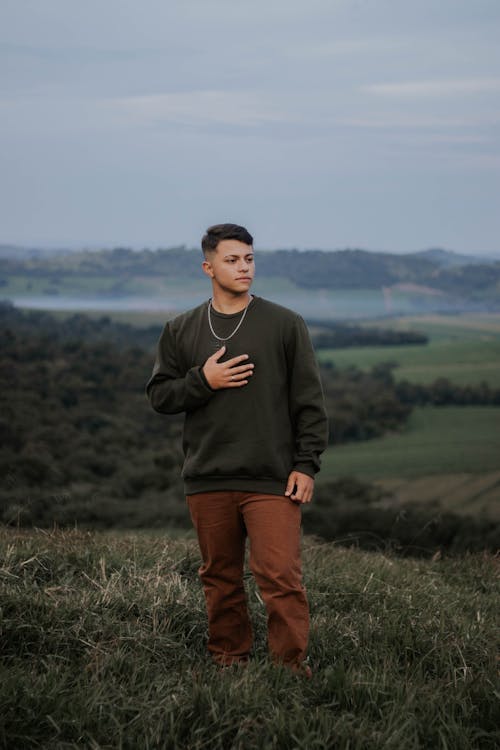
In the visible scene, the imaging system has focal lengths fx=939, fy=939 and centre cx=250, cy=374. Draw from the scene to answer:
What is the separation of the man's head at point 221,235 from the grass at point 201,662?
5.08ft

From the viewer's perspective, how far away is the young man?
3529 millimetres

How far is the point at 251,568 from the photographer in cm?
362

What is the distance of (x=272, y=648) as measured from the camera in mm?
3586

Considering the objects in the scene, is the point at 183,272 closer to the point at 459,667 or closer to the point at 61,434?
the point at 61,434

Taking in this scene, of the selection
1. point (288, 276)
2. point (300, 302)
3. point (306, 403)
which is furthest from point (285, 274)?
Result: point (306, 403)

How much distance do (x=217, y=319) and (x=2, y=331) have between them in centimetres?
7326

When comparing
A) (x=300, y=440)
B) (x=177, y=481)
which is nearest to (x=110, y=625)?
(x=300, y=440)

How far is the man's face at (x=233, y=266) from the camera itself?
362 centimetres

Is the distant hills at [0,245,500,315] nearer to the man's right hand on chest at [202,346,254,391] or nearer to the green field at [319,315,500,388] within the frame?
the green field at [319,315,500,388]

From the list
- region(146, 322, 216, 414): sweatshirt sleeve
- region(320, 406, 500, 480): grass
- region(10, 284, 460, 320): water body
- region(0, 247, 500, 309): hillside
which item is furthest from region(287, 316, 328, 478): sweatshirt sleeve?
region(10, 284, 460, 320): water body

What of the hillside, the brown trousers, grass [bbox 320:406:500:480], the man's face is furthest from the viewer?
the hillside

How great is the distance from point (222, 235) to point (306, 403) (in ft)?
2.40

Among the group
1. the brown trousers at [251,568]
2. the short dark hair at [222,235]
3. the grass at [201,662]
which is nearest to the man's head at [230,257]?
the short dark hair at [222,235]

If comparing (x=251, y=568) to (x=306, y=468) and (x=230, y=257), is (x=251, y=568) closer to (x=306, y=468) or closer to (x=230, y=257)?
(x=306, y=468)
